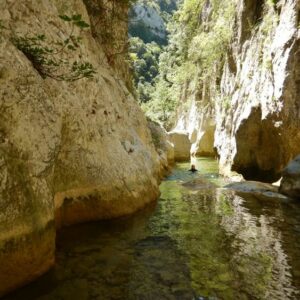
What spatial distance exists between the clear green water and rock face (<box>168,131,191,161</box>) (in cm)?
1843

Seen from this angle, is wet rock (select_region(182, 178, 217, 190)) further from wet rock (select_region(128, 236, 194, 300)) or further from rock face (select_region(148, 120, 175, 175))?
wet rock (select_region(128, 236, 194, 300))

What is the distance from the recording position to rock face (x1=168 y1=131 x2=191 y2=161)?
2756 centimetres

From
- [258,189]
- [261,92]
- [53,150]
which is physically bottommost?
[258,189]

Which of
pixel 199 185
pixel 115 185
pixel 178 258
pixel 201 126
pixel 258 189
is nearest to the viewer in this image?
pixel 178 258

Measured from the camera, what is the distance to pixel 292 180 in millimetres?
11180

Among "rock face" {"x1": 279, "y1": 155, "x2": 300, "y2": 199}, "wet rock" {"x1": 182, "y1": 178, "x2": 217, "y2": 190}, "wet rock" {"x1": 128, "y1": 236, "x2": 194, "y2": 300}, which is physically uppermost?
"rock face" {"x1": 279, "y1": 155, "x2": 300, "y2": 199}

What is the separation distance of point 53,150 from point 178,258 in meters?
2.59

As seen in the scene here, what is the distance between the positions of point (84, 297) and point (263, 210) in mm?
6495

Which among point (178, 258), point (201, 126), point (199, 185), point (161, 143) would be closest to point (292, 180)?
point (199, 185)

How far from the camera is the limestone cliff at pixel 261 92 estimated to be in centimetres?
1288

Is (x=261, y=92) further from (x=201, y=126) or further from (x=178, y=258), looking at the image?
(x=201, y=126)

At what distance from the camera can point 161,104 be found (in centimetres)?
4806

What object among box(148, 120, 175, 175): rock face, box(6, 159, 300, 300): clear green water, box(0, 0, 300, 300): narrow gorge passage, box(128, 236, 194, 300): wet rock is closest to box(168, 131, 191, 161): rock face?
box(148, 120, 175, 175): rock face

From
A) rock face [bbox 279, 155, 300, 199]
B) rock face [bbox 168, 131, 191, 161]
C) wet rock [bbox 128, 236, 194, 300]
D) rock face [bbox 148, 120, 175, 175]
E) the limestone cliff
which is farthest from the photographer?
rock face [bbox 168, 131, 191, 161]
